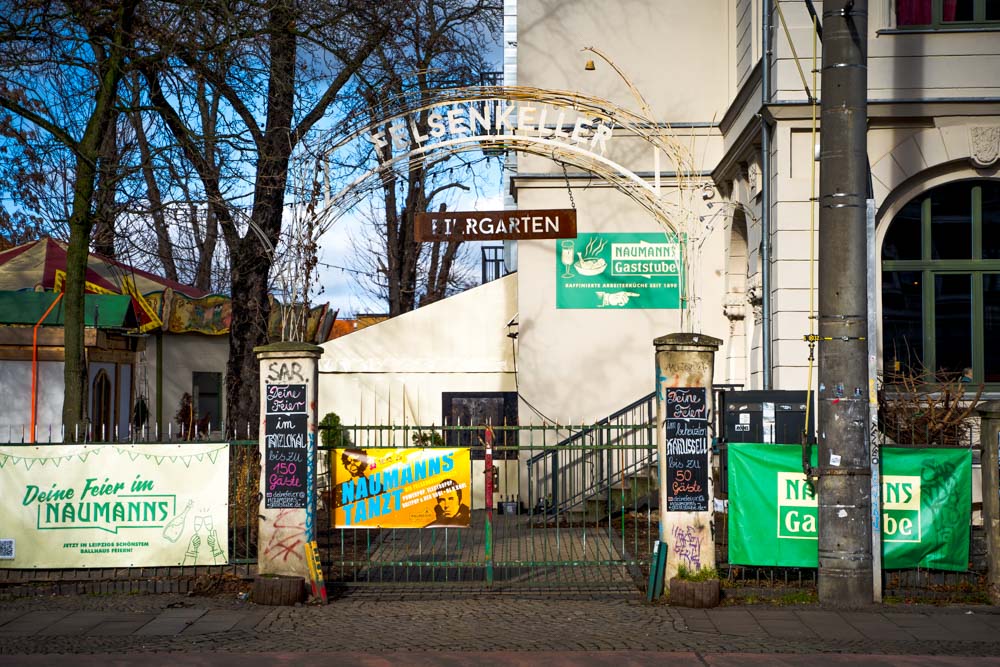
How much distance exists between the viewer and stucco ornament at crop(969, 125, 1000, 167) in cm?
1347

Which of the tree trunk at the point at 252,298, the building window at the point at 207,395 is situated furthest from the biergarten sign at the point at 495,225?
the building window at the point at 207,395

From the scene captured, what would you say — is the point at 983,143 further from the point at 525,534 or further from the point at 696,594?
the point at 525,534

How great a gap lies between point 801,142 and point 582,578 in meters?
6.34

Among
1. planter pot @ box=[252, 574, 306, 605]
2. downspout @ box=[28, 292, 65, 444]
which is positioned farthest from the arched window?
downspout @ box=[28, 292, 65, 444]

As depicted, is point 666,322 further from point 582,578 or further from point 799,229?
point 582,578

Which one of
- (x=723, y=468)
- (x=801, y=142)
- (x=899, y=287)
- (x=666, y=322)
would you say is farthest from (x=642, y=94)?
(x=723, y=468)

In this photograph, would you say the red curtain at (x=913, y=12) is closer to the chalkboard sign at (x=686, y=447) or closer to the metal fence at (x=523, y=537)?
the metal fence at (x=523, y=537)

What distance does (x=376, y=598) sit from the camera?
1033 centimetres

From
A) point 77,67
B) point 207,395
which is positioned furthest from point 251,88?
point 207,395

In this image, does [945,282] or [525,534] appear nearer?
[945,282]

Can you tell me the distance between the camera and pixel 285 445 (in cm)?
1040

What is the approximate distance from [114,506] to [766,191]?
29.4 ft

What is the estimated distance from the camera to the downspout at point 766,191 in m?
13.9

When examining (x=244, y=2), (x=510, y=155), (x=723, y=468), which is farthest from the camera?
(x=510, y=155)
